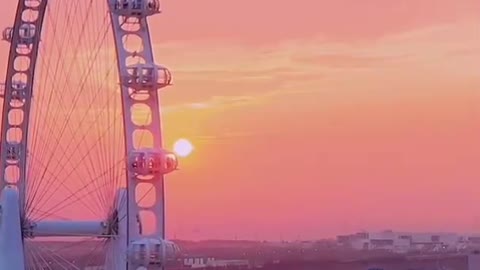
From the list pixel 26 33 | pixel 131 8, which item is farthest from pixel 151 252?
A: pixel 26 33

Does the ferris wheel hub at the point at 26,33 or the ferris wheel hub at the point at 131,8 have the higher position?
the ferris wheel hub at the point at 26,33

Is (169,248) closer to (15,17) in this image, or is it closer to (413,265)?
(15,17)

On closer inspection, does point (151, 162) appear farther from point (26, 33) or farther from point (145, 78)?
point (26, 33)

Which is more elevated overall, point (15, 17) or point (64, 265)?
point (15, 17)

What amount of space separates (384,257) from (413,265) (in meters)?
2.44

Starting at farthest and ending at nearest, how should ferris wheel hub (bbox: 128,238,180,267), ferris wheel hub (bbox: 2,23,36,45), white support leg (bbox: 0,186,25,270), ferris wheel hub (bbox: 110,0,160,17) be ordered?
ferris wheel hub (bbox: 2,23,36,45)
white support leg (bbox: 0,186,25,270)
ferris wheel hub (bbox: 110,0,160,17)
ferris wheel hub (bbox: 128,238,180,267)

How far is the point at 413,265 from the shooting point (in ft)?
297

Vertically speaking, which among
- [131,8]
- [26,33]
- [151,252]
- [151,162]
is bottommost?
[151,252]

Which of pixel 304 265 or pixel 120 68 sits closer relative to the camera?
pixel 120 68

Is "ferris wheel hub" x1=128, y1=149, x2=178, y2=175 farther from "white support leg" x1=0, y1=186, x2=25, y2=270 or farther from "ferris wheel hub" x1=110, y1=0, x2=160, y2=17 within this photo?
"white support leg" x1=0, y1=186, x2=25, y2=270

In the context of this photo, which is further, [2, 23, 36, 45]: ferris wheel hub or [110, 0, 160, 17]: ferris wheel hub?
[2, 23, 36, 45]: ferris wheel hub

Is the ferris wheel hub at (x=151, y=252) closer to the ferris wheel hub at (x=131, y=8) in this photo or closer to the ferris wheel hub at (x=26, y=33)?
the ferris wheel hub at (x=131, y=8)

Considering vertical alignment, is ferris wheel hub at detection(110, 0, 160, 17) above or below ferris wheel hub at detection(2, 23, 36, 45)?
below

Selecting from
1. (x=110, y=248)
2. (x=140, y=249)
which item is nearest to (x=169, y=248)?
(x=140, y=249)
